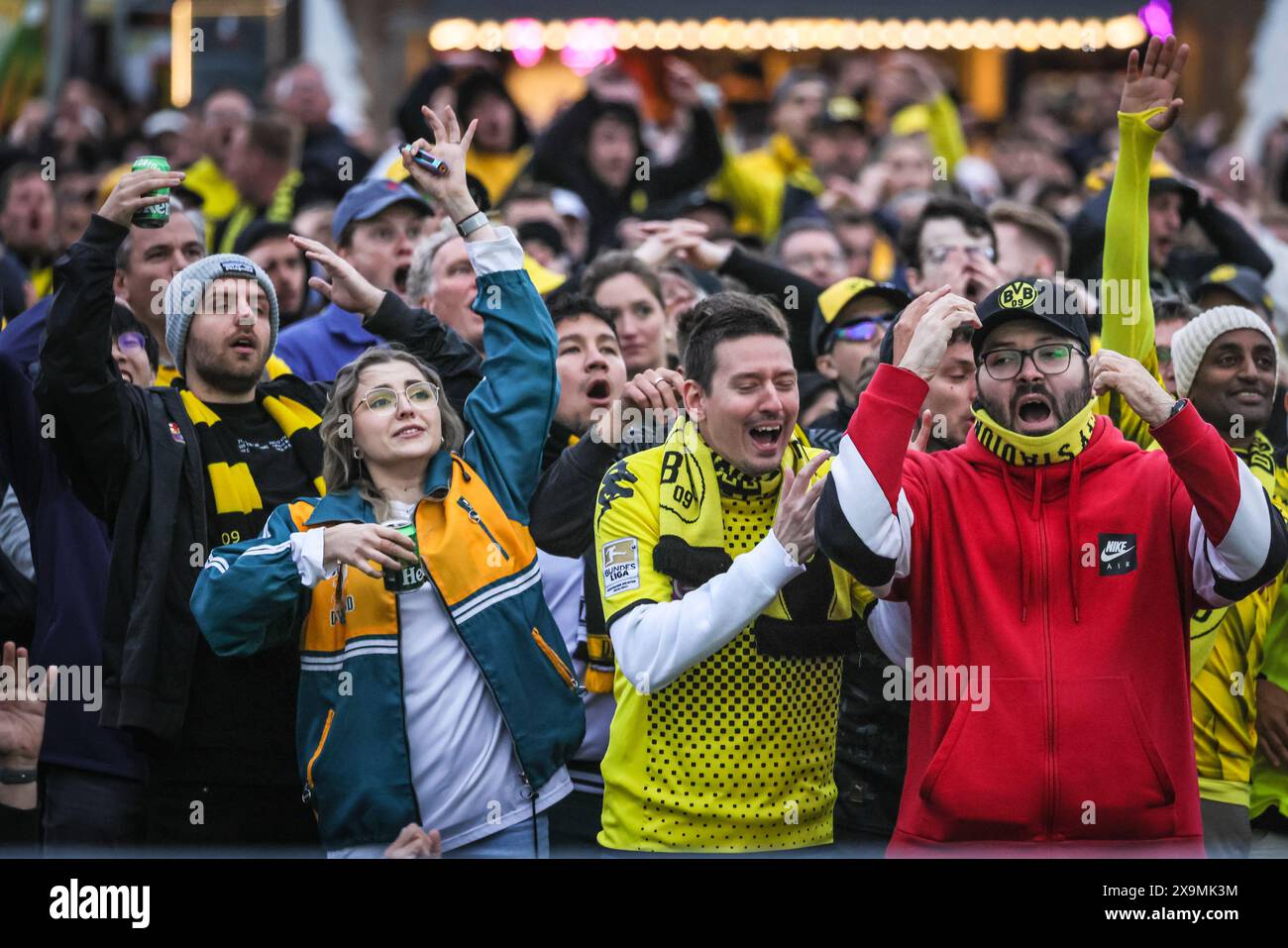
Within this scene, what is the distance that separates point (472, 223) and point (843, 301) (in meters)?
1.86

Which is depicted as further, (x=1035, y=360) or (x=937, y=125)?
(x=937, y=125)

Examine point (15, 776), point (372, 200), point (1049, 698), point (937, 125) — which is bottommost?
point (15, 776)

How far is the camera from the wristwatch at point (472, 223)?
5.56 meters

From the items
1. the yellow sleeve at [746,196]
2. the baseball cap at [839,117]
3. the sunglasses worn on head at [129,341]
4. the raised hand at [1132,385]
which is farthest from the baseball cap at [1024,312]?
the baseball cap at [839,117]

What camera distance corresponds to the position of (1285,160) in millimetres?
13164

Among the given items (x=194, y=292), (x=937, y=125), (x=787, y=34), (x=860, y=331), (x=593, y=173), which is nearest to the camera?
(x=194, y=292)

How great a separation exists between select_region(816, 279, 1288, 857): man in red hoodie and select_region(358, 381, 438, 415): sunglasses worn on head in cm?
140

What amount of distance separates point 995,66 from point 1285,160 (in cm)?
1073

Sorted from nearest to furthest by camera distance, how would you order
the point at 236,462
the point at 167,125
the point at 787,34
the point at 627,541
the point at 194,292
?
the point at 627,541, the point at 236,462, the point at 194,292, the point at 167,125, the point at 787,34

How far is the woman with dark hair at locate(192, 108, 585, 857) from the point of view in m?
5.00

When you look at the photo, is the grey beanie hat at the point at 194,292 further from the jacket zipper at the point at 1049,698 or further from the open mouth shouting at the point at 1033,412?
the jacket zipper at the point at 1049,698

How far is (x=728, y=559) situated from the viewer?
16.3 ft

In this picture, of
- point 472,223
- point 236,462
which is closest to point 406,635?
point 236,462

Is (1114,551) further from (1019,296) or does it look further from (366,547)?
(366,547)
